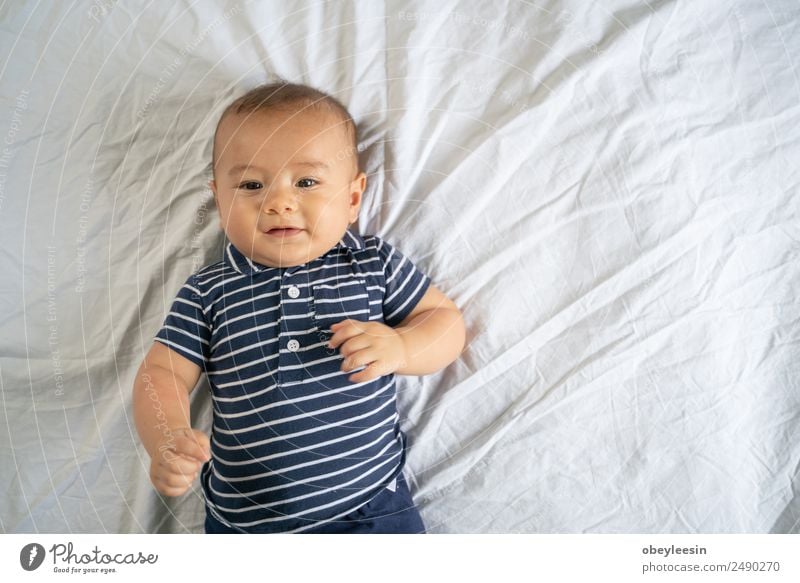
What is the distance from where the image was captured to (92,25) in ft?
1.79

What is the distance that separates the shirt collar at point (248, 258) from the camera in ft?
1.72

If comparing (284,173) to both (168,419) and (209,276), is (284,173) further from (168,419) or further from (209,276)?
(168,419)

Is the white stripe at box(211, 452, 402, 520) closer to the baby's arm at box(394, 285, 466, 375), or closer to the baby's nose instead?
the baby's arm at box(394, 285, 466, 375)

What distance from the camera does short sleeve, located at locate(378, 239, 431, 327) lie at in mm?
534

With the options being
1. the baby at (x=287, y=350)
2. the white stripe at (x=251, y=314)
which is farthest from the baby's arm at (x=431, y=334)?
the white stripe at (x=251, y=314)

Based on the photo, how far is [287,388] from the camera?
0.50m

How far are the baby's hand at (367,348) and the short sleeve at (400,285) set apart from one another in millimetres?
30

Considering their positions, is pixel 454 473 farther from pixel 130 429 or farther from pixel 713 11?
pixel 713 11

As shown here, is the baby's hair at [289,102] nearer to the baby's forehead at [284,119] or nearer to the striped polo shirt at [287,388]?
the baby's forehead at [284,119]

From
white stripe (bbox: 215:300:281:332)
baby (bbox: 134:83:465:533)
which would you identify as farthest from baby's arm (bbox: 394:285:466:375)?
white stripe (bbox: 215:300:281:332)

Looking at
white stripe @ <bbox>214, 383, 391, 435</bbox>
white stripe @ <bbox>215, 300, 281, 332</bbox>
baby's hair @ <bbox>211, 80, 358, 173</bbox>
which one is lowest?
white stripe @ <bbox>214, 383, 391, 435</bbox>

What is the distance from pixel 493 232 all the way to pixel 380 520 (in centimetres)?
27
